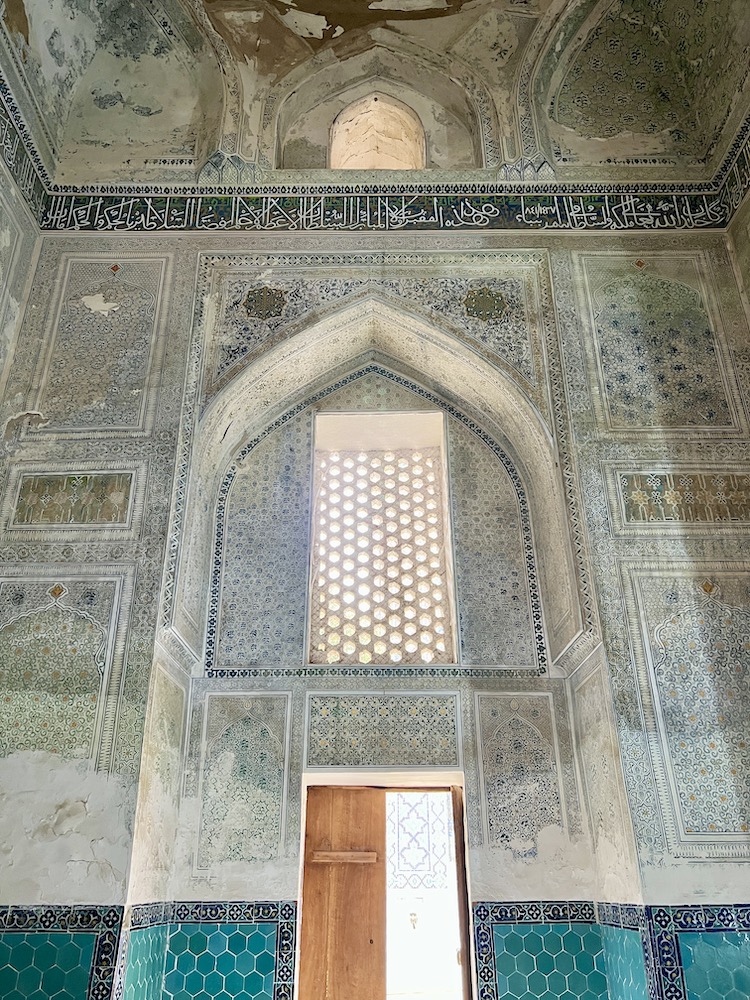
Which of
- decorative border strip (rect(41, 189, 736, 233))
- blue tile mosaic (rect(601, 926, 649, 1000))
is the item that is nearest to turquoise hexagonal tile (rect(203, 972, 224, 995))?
blue tile mosaic (rect(601, 926, 649, 1000))

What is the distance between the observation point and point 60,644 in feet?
12.6

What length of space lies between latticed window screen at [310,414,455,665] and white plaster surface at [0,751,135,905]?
4.72 ft

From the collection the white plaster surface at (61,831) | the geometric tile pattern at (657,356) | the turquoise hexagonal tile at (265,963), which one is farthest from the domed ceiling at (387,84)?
the turquoise hexagonal tile at (265,963)

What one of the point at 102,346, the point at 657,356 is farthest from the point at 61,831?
the point at 657,356

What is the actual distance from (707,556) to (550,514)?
898 millimetres

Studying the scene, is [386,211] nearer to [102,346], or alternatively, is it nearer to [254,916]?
[102,346]

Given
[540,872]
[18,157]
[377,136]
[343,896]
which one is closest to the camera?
[540,872]

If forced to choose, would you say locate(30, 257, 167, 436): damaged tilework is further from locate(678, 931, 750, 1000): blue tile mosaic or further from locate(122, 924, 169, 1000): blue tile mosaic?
locate(678, 931, 750, 1000): blue tile mosaic

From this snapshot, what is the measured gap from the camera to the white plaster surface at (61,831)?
3363 millimetres

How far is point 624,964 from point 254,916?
1.76 metres

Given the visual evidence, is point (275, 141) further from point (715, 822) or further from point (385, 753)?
point (715, 822)

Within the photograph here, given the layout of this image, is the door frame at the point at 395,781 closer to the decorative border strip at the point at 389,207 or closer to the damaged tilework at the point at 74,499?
the damaged tilework at the point at 74,499

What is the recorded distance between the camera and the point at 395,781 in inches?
172

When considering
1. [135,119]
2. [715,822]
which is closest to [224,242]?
[135,119]
